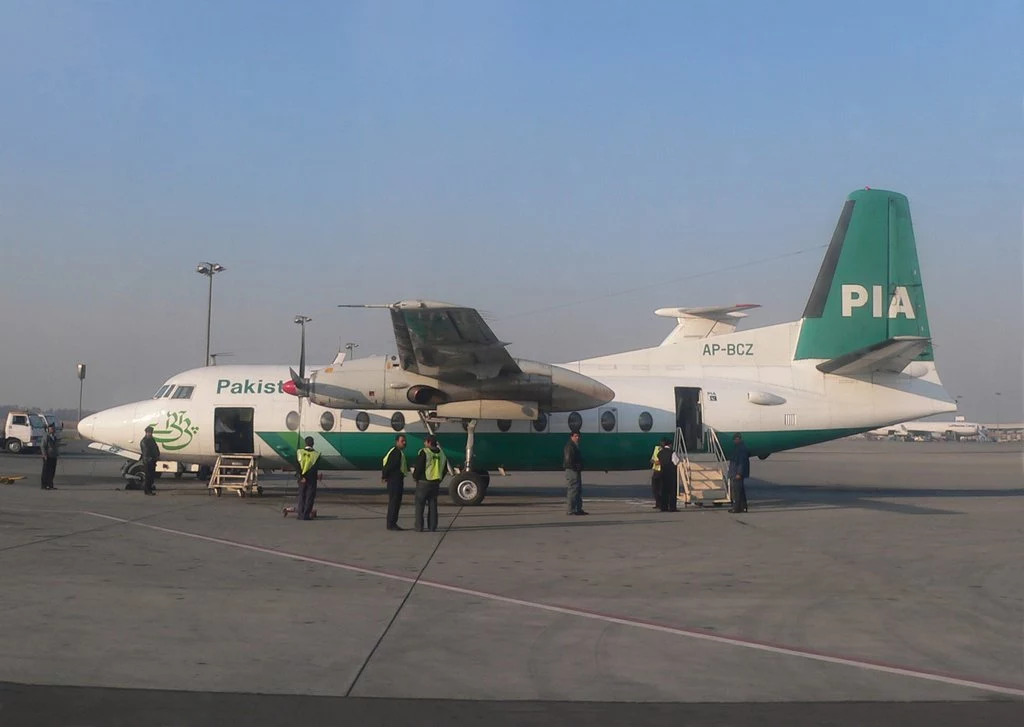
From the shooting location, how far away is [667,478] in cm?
1780

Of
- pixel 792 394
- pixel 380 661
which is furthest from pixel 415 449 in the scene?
pixel 380 661

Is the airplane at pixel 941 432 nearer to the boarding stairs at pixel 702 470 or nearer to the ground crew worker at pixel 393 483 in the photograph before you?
the boarding stairs at pixel 702 470

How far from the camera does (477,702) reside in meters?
5.45

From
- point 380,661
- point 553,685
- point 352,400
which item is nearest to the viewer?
point 553,685

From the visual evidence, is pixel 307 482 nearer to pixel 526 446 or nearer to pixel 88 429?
pixel 526 446

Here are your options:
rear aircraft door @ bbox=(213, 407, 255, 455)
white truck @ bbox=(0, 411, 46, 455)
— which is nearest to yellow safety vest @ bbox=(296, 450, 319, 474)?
rear aircraft door @ bbox=(213, 407, 255, 455)

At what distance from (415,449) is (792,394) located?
8.29m

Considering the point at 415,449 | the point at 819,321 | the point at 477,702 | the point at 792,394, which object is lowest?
the point at 477,702

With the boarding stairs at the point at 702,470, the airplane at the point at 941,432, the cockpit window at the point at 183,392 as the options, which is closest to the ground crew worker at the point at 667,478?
the boarding stairs at the point at 702,470

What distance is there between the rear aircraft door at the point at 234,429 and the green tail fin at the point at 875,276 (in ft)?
42.4

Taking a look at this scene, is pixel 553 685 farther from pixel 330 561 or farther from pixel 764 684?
pixel 330 561

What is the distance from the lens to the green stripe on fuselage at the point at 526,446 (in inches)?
768

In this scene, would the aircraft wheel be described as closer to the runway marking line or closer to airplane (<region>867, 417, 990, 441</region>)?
the runway marking line

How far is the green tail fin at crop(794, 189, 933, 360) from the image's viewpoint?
2003 centimetres
